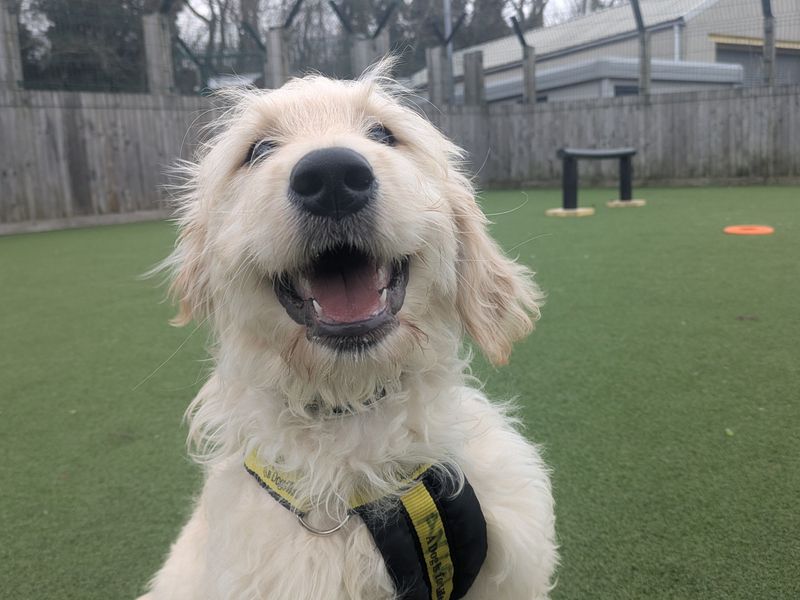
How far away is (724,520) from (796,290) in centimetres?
320

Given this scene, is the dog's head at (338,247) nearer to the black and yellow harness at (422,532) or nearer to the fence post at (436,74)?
the black and yellow harness at (422,532)

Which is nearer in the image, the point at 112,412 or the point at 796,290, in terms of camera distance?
the point at 112,412

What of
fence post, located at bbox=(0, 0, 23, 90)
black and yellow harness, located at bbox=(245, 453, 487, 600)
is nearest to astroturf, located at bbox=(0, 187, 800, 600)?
black and yellow harness, located at bbox=(245, 453, 487, 600)

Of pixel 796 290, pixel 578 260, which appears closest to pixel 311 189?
pixel 796 290

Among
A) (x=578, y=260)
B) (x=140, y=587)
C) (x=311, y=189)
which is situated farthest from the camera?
(x=578, y=260)

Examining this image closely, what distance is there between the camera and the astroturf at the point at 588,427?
206 centimetres

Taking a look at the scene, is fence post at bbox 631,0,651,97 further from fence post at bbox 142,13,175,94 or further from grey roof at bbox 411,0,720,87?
fence post at bbox 142,13,175,94

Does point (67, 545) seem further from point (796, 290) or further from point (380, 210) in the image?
point (796, 290)

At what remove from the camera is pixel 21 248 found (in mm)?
8523

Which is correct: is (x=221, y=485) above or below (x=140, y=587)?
above

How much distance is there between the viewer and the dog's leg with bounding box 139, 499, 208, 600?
5.57 ft

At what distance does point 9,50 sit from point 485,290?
10696 mm

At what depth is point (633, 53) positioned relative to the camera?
16.8 m

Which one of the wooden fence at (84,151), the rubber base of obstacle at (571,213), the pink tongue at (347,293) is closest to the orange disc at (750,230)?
the rubber base of obstacle at (571,213)
